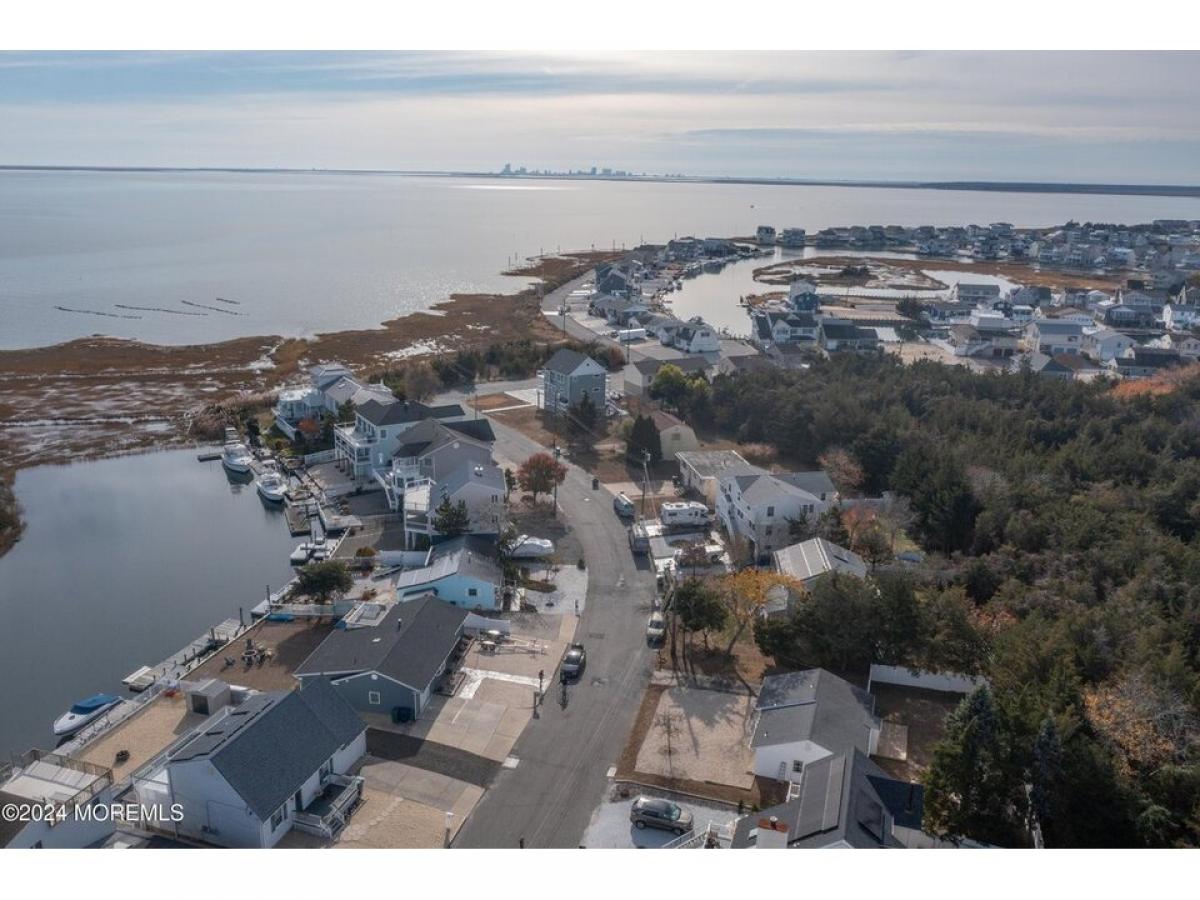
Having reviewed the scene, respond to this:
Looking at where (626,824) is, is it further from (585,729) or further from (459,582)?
(459,582)

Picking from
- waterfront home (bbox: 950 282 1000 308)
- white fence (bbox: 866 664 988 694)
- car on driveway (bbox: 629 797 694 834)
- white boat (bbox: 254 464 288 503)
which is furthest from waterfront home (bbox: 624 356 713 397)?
waterfront home (bbox: 950 282 1000 308)

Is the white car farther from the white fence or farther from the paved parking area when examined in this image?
the paved parking area

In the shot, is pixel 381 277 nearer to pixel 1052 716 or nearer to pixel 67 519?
pixel 67 519

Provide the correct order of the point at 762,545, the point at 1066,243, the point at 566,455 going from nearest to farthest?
the point at 762,545 → the point at 566,455 → the point at 1066,243


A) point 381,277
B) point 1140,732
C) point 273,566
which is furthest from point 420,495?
point 381,277

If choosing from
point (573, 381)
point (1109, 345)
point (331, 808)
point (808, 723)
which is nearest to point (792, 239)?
point (1109, 345)

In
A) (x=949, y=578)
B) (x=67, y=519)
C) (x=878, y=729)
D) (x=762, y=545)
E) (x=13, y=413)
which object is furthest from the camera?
(x=13, y=413)
